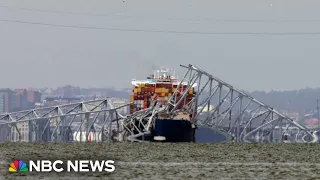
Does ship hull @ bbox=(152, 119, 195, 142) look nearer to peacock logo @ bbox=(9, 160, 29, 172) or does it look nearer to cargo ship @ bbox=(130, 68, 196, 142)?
cargo ship @ bbox=(130, 68, 196, 142)

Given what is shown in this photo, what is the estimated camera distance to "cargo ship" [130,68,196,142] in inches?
5738

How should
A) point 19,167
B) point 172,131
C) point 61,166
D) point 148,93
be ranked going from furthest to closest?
point 148,93, point 172,131, point 19,167, point 61,166

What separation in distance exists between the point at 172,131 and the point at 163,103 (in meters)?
8.13

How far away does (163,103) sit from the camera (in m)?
153

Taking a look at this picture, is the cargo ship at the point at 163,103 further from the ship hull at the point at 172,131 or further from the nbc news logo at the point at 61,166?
the nbc news logo at the point at 61,166

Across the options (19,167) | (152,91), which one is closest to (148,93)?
(152,91)

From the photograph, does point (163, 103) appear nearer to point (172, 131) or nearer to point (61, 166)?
point (172, 131)

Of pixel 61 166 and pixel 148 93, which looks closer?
pixel 61 166

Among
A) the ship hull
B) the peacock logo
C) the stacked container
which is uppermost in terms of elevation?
the stacked container

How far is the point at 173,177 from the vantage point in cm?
5966

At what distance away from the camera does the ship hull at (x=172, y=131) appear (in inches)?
5709

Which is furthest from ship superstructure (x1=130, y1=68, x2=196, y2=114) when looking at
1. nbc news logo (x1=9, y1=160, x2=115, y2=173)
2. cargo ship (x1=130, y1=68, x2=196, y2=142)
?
nbc news logo (x1=9, y1=160, x2=115, y2=173)

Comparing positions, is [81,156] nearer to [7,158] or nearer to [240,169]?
[7,158]

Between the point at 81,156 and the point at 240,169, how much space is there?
12.7 meters
